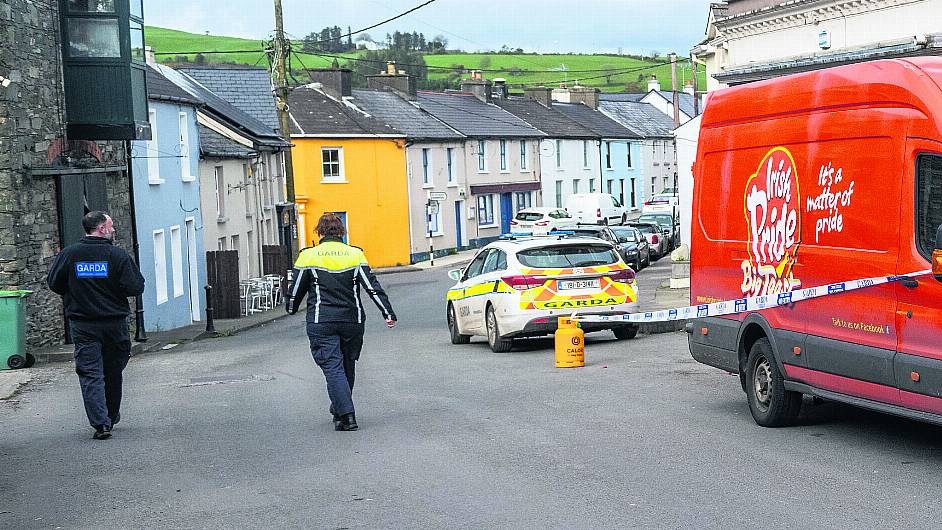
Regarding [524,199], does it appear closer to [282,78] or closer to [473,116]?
[473,116]

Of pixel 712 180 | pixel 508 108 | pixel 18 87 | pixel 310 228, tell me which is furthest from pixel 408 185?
pixel 712 180

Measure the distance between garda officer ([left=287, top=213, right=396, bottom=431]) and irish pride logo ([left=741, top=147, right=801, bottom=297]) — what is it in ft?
→ 10.5

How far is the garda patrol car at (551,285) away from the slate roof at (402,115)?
40.0 meters

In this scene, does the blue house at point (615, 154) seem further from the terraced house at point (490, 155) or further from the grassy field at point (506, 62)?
the grassy field at point (506, 62)

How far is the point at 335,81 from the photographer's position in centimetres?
5841

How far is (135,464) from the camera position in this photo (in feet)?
30.6

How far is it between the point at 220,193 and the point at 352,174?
19.9m

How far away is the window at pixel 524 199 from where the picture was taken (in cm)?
6938

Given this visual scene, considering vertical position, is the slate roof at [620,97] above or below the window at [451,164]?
above

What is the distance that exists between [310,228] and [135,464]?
149ft

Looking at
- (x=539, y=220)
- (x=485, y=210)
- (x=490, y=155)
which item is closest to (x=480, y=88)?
(x=490, y=155)

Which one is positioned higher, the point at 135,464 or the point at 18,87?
the point at 18,87

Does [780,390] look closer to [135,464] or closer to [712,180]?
[712,180]

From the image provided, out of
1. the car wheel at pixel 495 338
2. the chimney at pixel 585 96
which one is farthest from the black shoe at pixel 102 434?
the chimney at pixel 585 96
